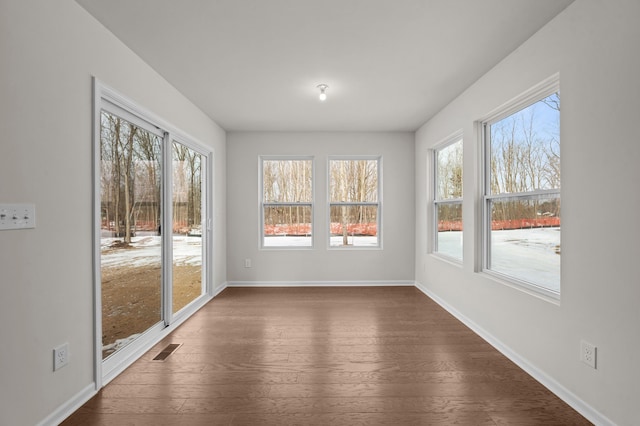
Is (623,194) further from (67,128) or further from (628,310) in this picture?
(67,128)

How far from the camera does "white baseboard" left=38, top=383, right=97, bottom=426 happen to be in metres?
1.86

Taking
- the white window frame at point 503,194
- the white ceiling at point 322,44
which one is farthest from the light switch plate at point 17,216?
the white window frame at point 503,194

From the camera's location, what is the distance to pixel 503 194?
119 inches

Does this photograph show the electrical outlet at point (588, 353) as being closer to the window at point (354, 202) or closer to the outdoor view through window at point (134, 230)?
the outdoor view through window at point (134, 230)

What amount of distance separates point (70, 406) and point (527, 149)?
12.0ft

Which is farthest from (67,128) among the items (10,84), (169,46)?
(169,46)

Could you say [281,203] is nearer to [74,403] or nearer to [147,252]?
[147,252]

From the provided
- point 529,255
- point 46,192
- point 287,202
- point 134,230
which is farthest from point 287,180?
point 46,192

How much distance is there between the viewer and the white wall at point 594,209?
1.73m

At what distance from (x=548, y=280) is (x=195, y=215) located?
12.1ft

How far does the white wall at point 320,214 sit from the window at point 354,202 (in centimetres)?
14

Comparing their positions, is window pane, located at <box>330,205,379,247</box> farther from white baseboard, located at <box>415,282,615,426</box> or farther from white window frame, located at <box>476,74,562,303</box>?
white window frame, located at <box>476,74,562,303</box>

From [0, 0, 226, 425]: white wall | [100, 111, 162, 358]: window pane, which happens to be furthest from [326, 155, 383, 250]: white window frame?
[0, 0, 226, 425]: white wall

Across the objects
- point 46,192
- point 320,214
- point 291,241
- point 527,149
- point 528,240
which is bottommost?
point 291,241
